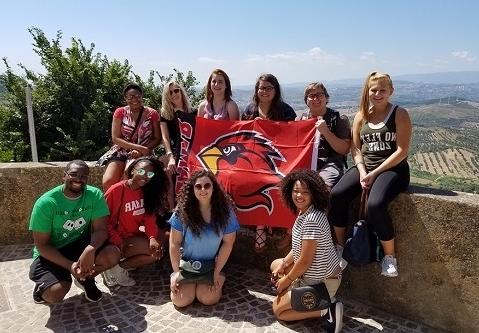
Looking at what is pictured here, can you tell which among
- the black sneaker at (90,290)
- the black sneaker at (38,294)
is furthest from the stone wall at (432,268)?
the black sneaker at (38,294)

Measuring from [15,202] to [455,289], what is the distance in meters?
6.13

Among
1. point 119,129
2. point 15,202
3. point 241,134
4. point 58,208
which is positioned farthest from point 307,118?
point 15,202

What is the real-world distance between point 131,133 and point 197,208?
198cm

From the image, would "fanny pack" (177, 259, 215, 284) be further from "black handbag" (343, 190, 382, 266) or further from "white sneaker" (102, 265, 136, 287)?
"black handbag" (343, 190, 382, 266)

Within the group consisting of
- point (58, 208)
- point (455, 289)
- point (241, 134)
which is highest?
point (241, 134)

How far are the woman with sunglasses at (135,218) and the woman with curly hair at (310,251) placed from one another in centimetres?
177

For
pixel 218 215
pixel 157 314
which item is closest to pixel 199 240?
pixel 218 215

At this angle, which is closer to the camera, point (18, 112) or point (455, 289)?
point (455, 289)

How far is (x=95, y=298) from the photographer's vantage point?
4680mm

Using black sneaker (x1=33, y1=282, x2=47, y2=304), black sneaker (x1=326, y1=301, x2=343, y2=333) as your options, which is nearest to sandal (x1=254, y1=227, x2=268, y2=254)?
black sneaker (x1=326, y1=301, x2=343, y2=333)

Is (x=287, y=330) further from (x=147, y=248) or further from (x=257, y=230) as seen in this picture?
(x=147, y=248)

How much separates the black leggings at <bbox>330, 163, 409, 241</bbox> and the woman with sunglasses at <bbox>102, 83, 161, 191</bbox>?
113 inches

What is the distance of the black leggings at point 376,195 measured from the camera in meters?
4.20

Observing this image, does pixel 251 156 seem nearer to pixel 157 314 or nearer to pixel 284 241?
pixel 284 241
